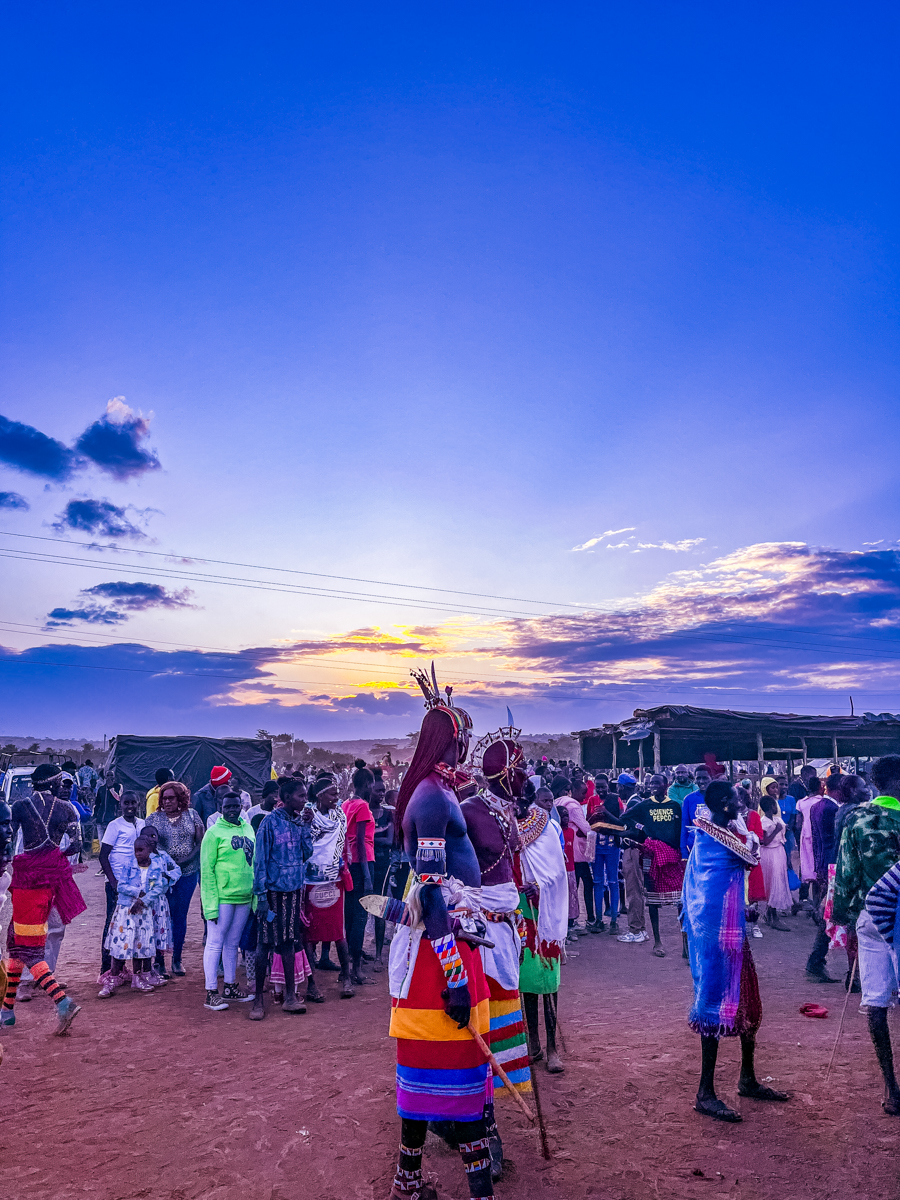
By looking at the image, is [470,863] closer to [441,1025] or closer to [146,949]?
[441,1025]

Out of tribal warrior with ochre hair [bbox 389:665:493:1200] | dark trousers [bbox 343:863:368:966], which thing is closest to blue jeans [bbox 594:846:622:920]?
dark trousers [bbox 343:863:368:966]

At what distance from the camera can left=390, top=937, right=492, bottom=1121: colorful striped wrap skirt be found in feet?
11.6

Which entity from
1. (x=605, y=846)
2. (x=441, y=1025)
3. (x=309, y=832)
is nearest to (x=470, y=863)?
(x=441, y=1025)

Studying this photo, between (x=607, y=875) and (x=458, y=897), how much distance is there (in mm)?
8428

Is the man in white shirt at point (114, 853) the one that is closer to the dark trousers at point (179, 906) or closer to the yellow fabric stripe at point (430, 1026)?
the dark trousers at point (179, 906)

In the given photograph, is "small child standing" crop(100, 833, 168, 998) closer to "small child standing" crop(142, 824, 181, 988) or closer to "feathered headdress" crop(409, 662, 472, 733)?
"small child standing" crop(142, 824, 181, 988)

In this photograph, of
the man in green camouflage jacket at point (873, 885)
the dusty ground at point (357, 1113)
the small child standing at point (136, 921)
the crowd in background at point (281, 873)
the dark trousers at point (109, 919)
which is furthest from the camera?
the dark trousers at point (109, 919)

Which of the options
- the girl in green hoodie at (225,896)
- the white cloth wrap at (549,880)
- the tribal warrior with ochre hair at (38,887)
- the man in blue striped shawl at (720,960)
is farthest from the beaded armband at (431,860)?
the tribal warrior with ochre hair at (38,887)

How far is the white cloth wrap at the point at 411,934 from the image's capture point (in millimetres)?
3625

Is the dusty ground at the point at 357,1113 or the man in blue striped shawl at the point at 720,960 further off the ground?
the man in blue striped shawl at the point at 720,960

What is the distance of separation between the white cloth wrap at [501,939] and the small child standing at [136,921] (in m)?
5.20

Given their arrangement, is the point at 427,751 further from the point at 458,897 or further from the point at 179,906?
the point at 179,906

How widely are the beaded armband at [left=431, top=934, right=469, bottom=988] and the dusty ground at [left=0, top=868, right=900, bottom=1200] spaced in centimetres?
151

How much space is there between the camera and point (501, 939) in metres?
4.39
